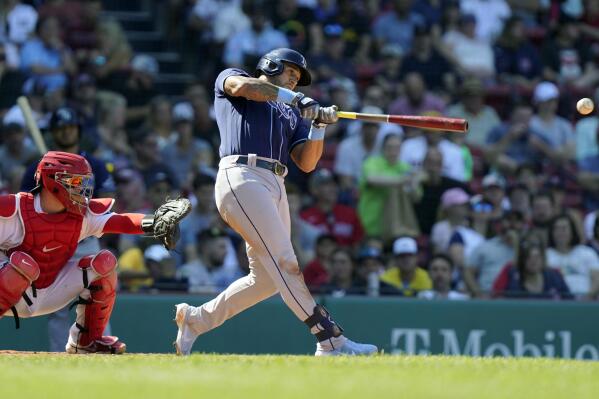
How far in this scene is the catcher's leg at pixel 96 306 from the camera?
23.4 feet

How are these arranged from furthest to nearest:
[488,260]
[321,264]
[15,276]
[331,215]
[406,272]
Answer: [331,215] → [488,260] → [321,264] → [406,272] → [15,276]

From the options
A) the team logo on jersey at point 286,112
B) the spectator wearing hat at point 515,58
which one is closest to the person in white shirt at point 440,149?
the spectator wearing hat at point 515,58

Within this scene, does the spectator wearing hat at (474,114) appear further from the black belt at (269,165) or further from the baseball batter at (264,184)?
the black belt at (269,165)

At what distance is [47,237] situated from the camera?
707cm

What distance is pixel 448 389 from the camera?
5.54 metres

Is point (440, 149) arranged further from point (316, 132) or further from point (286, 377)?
point (286, 377)

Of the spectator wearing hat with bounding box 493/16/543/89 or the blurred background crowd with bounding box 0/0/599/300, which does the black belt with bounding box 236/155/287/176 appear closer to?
the blurred background crowd with bounding box 0/0/599/300

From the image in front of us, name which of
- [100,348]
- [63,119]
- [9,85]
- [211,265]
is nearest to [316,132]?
[100,348]

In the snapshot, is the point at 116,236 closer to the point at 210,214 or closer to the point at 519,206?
the point at 210,214

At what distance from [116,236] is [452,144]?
368 centimetres

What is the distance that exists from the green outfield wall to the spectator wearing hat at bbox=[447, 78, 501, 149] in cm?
308

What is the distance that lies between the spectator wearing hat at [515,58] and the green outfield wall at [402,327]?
4376 millimetres

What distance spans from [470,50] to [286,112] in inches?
289

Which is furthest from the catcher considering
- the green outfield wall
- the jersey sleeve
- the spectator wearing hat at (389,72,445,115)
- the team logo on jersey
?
the spectator wearing hat at (389,72,445,115)
